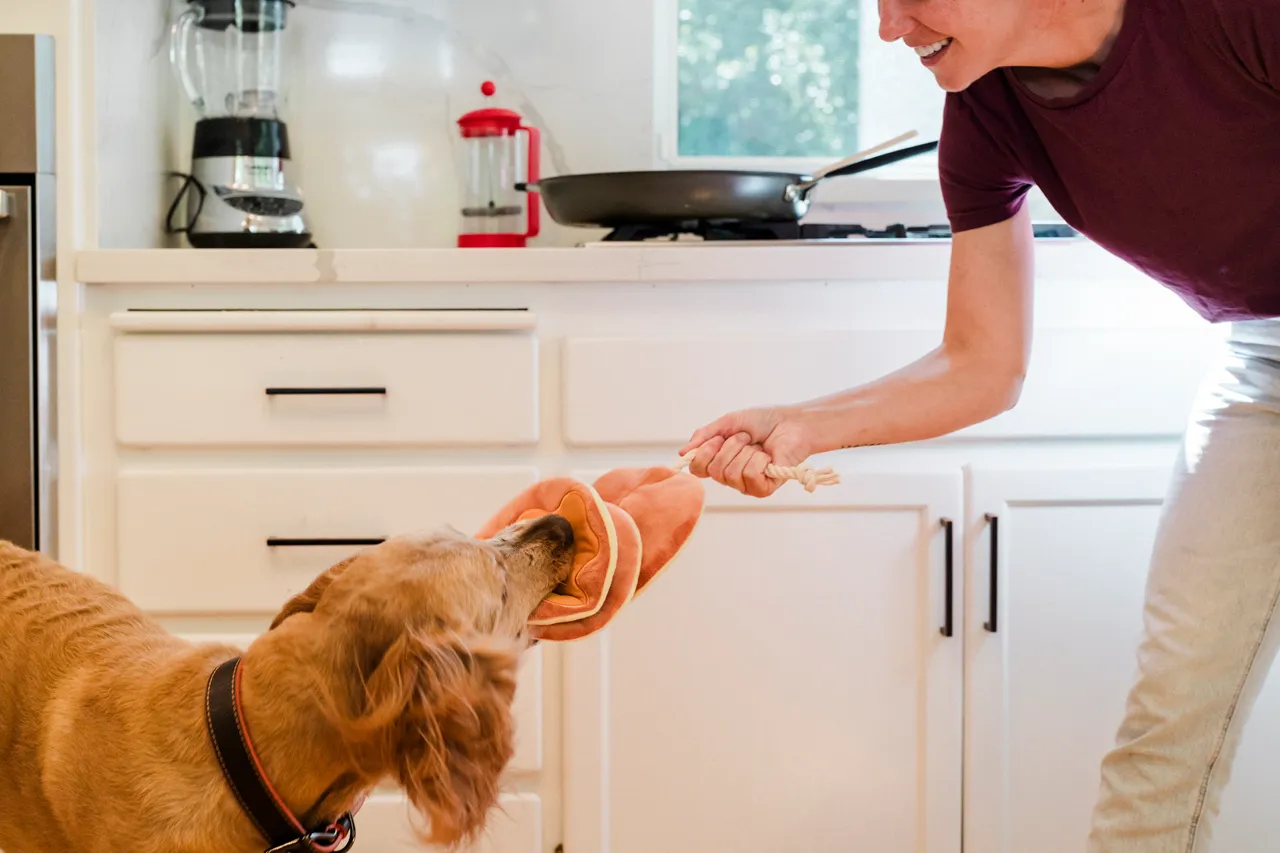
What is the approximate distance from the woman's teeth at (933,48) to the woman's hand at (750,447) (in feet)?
1.32

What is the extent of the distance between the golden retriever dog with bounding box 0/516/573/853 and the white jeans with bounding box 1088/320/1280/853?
604 mm

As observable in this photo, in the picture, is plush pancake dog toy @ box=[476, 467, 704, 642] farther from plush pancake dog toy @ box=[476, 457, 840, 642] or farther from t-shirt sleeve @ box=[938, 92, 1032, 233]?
t-shirt sleeve @ box=[938, 92, 1032, 233]

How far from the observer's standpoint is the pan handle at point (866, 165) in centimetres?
180

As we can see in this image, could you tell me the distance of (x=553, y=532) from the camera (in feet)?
4.02

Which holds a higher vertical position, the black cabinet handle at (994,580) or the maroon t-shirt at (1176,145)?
the maroon t-shirt at (1176,145)

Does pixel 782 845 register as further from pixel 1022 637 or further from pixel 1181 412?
pixel 1181 412

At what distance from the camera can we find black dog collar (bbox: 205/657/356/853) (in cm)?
109

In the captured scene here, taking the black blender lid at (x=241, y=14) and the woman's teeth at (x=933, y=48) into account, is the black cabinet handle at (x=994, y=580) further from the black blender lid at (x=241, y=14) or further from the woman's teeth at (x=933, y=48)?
the black blender lid at (x=241, y=14)

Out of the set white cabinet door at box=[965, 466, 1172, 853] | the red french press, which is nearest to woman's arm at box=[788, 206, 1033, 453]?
white cabinet door at box=[965, 466, 1172, 853]

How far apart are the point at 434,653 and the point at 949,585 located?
960 millimetres

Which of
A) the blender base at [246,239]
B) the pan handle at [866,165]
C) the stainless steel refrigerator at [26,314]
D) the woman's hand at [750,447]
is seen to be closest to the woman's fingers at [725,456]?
the woman's hand at [750,447]

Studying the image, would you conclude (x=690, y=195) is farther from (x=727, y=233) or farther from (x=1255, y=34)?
(x=1255, y=34)

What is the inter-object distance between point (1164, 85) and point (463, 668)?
0.86 meters

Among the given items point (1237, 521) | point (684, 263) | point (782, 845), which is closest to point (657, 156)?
point (684, 263)
